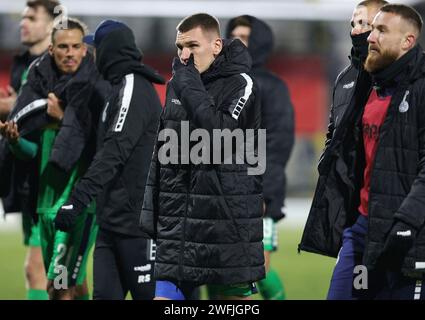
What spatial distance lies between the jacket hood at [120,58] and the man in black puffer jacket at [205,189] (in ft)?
4.06

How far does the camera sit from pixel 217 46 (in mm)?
6250

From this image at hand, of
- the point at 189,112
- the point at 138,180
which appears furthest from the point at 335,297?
A: the point at 138,180

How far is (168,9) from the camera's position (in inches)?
1103

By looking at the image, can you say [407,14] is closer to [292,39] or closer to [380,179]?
[380,179]

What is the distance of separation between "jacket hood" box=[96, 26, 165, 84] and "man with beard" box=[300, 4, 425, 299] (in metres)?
1.76

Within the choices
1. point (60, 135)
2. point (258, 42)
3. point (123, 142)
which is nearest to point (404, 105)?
point (123, 142)

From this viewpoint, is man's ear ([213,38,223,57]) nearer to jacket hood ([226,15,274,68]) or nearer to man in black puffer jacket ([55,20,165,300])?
man in black puffer jacket ([55,20,165,300])

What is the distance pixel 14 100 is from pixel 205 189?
3.45 m

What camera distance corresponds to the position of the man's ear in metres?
6.24

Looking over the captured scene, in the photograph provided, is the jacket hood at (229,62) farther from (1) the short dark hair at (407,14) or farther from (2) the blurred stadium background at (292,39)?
(2) the blurred stadium background at (292,39)

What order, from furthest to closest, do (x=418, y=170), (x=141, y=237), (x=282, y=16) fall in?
1. (x=282, y=16)
2. (x=141, y=237)
3. (x=418, y=170)

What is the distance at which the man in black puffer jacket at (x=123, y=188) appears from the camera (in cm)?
711

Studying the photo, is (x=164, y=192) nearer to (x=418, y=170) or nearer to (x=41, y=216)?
(x=418, y=170)
